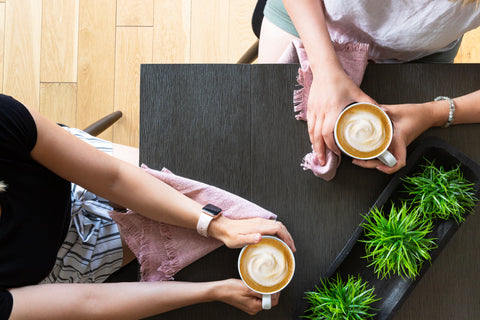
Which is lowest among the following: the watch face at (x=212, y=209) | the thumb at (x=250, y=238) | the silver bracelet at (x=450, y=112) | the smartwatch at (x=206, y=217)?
the thumb at (x=250, y=238)

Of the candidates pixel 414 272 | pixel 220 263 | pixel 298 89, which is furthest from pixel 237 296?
pixel 298 89

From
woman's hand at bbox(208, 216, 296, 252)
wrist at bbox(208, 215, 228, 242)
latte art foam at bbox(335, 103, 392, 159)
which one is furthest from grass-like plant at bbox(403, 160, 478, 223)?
wrist at bbox(208, 215, 228, 242)

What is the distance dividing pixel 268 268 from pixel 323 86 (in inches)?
15.7

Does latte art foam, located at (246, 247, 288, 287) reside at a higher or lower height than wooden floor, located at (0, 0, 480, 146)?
lower

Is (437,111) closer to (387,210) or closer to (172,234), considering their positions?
(387,210)

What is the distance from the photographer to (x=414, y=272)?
80cm

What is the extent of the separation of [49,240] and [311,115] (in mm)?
648

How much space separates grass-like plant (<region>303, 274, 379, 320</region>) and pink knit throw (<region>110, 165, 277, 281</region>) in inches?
7.5

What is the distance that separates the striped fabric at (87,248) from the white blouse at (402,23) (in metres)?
0.75

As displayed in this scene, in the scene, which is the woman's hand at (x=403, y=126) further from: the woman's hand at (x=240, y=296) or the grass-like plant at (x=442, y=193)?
the woman's hand at (x=240, y=296)

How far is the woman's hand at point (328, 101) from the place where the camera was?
849 millimetres

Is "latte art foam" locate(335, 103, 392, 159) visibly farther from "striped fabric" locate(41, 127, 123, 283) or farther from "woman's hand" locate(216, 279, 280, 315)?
"striped fabric" locate(41, 127, 123, 283)

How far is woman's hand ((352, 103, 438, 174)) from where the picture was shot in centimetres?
84

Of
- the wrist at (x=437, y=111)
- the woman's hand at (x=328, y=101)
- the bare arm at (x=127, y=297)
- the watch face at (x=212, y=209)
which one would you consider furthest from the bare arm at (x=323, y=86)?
the bare arm at (x=127, y=297)
